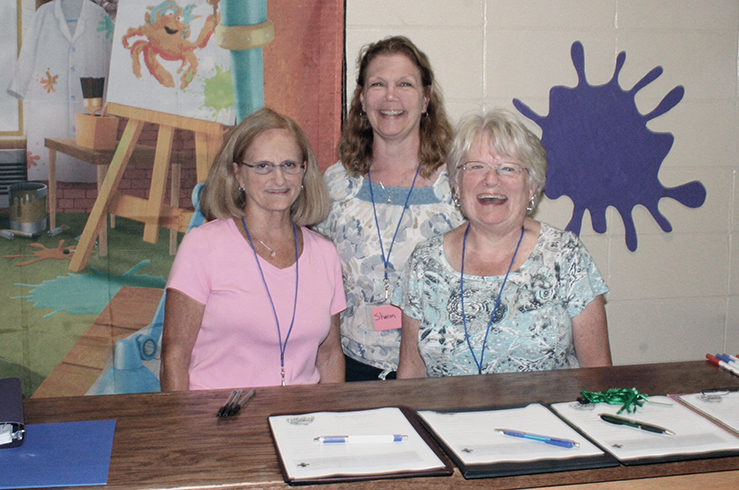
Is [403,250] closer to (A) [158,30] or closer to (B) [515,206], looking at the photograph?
(B) [515,206]

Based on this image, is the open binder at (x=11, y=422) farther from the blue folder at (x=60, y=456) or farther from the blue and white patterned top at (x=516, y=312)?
the blue and white patterned top at (x=516, y=312)

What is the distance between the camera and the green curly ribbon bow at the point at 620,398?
134cm

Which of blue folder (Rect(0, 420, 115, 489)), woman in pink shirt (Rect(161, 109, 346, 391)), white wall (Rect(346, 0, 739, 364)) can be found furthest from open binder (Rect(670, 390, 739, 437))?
white wall (Rect(346, 0, 739, 364))

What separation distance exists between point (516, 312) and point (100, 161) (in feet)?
5.97

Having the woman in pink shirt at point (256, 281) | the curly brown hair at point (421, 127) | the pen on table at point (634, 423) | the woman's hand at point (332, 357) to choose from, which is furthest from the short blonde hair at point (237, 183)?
the pen on table at point (634, 423)

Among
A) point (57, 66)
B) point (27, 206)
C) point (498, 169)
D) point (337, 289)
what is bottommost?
point (337, 289)

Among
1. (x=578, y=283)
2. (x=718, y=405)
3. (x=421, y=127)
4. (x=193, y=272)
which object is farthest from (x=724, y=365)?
(x=193, y=272)

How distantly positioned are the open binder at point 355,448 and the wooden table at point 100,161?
169 cm

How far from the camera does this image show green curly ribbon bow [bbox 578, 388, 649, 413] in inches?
52.7

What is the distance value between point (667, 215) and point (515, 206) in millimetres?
1728

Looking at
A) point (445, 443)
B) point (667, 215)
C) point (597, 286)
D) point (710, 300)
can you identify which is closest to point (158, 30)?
point (597, 286)

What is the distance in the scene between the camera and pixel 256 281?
1.93 meters

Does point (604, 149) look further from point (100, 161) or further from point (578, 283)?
point (100, 161)

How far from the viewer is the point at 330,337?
208cm
